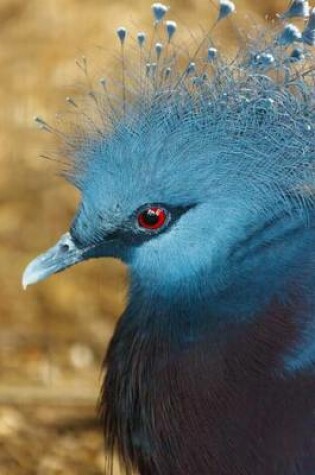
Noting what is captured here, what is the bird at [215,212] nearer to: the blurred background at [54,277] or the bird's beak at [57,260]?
the bird's beak at [57,260]

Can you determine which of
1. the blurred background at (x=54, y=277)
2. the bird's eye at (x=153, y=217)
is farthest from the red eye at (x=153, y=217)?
the blurred background at (x=54, y=277)

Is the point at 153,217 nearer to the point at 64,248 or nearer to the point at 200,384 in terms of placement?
the point at 64,248

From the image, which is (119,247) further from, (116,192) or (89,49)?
(89,49)

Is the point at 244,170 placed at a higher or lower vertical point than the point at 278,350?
higher

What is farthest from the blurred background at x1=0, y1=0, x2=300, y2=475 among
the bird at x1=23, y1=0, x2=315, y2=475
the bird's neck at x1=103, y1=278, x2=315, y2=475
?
the bird's neck at x1=103, y1=278, x2=315, y2=475

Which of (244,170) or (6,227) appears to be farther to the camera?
(6,227)

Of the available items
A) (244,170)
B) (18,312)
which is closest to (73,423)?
(18,312)

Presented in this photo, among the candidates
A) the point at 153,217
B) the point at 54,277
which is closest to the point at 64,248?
the point at 153,217

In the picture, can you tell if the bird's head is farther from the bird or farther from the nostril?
the nostril
